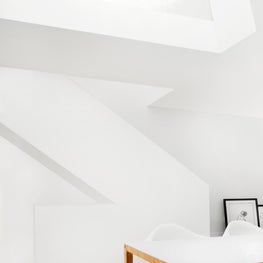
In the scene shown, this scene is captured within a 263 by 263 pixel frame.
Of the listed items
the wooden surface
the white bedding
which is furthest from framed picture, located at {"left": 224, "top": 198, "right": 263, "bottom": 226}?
the wooden surface

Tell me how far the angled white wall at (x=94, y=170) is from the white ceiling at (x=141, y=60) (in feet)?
1.16

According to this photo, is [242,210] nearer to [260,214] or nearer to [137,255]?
[260,214]

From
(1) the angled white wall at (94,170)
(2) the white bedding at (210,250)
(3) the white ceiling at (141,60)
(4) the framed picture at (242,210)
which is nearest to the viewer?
(2) the white bedding at (210,250)

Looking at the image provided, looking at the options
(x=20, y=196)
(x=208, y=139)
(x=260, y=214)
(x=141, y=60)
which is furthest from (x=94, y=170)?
(x=260, y=214)

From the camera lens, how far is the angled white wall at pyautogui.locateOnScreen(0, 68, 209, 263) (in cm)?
305

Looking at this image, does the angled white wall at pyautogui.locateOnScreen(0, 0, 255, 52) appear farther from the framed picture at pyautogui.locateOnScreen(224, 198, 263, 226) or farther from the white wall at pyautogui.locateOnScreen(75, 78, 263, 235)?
the framed picture at pyautogui.locateOnScreen(224, 198, 263, 226)

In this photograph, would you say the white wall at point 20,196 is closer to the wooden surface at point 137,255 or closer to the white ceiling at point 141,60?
the white ceiling at point 141,60

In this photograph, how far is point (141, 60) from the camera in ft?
8.90

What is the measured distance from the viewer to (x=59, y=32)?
7.25 feet

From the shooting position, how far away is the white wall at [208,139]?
3.93 m

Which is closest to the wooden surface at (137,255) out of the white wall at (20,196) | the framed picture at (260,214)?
the white wall at (20,196)

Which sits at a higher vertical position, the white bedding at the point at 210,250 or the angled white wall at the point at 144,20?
the angled white wall at the point at 144,20

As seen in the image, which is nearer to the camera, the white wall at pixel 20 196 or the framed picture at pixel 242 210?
the white wall at pixel 20 196

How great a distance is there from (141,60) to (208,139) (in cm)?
185
